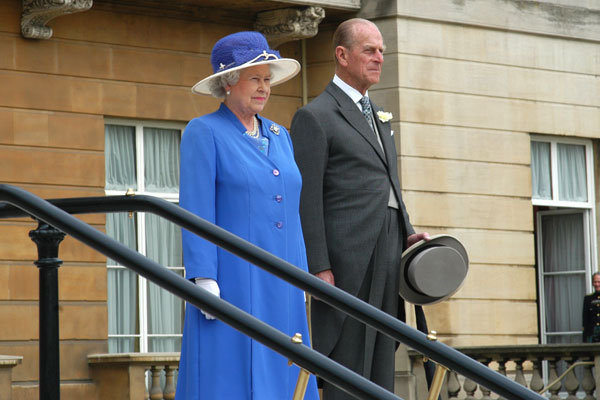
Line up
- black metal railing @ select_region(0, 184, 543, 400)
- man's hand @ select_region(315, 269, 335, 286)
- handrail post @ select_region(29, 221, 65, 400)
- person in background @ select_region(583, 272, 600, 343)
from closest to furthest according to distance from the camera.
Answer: black metal railing @ select_region(0, 184, 543, 400)
handrail post @ select_region(29, 221, 65, 400)
man's hand @ select_region(315, 269, 335, 286)
person in background @ select_region(583, 272, 600, 343)

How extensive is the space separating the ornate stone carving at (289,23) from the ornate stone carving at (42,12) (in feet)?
6.54

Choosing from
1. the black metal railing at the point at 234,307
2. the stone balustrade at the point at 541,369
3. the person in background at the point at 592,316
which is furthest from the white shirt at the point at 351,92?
the person in background at the point at 592,316

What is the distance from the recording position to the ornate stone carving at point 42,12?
38.6 feet

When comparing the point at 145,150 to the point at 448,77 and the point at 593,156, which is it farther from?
the point at 593,156

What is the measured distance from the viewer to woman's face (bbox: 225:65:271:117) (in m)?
5.07

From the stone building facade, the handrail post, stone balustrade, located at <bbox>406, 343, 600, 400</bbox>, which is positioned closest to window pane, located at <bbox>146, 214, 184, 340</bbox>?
the stone building facade

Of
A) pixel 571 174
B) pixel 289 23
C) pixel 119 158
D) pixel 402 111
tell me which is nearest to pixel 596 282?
pixel 571 174

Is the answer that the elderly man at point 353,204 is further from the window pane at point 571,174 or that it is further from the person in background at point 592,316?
the person in background at point 592,316

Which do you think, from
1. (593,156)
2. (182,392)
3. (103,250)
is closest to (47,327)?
(103,250)

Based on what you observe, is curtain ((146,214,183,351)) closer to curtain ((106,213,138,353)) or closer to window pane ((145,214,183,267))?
window pane ((145,214,183,267))

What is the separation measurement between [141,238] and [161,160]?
746mm

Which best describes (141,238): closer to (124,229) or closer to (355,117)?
(124,229)

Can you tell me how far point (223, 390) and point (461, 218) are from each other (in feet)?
29.9

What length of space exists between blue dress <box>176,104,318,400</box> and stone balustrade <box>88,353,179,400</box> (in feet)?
22.3
